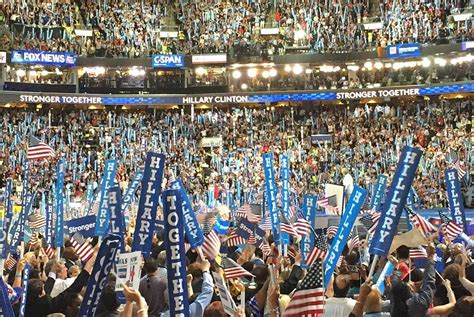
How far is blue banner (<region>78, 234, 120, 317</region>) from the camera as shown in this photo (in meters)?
6.41

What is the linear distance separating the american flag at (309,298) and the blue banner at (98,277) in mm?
1417

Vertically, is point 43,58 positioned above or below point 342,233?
above


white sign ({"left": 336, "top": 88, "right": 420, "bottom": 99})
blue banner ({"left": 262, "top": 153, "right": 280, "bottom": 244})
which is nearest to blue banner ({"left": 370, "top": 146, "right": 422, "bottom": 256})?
blue banner ({"left": 262, "top": 153, "right": 280, "bottom": 244})

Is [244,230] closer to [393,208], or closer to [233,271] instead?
Answer: [393,208]

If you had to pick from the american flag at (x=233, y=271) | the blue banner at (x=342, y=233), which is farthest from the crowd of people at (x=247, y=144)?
the american flag at (x=233, y=271)

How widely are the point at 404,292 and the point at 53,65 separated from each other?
136ft

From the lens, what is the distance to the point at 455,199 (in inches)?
653

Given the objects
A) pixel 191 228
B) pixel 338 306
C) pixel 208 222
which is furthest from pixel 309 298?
pixel 208 222

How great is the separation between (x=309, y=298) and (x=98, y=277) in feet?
5.23

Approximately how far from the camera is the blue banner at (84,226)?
1517cm

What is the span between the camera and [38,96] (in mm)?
47719

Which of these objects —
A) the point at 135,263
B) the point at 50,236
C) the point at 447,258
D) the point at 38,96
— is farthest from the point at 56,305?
the point at 38,96

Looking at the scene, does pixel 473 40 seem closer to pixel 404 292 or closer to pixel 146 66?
pixel 146 66

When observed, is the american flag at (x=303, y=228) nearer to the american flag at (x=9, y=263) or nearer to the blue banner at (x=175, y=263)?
the american flag at (x=9, y=263)
